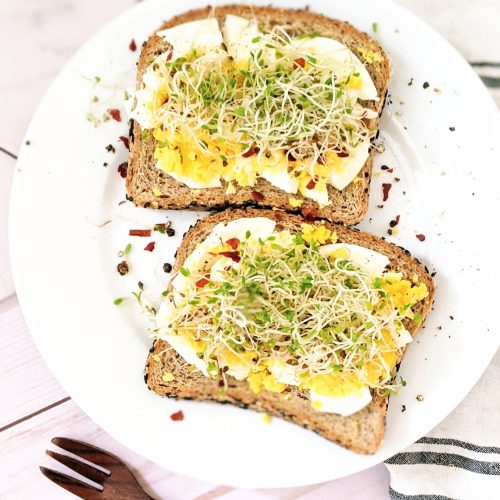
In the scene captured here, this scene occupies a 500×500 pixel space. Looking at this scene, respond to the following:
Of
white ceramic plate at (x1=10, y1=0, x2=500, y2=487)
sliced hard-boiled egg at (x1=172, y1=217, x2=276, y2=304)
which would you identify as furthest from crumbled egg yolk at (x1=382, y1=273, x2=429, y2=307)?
sliced hard-boiled egg at (x1=172, y1=217, x2=276, y2=304)

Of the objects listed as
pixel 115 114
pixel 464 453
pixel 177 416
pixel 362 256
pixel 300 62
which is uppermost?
pixel 300 62

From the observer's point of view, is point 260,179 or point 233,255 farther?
point 260,179

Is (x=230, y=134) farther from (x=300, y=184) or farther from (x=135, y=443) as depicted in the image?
(x=135, y=443)

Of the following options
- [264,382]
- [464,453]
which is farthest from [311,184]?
[464,453]

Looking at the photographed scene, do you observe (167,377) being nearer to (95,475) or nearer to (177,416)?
(177,416)

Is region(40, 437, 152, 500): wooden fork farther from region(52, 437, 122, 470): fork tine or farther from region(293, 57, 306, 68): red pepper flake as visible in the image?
region(293, 57, 306, 68): red pepper flake

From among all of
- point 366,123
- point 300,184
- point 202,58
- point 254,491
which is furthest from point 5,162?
point 254,491

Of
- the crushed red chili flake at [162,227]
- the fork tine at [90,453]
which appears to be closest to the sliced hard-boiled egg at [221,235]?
the crushed red chili flake at [162,227]
